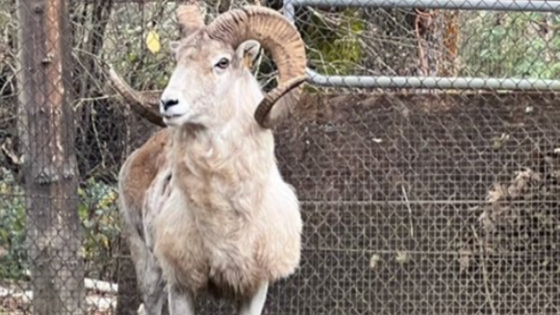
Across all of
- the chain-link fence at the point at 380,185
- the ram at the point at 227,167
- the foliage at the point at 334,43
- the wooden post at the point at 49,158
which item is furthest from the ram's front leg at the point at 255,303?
the foliage at the point at 334,43

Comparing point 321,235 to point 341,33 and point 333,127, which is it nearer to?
point 333,127

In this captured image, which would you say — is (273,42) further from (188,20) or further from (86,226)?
(86,226)

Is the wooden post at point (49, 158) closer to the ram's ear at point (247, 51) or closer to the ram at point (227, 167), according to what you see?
the ram at point (227, 167)

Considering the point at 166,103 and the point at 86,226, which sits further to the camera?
the point at 86,226

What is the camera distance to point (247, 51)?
7.12 meters

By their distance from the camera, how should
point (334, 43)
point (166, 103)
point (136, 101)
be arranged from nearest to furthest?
point (166, 103), point (136, 101), point (334, 43)

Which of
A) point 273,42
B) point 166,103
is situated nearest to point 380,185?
point 273,42

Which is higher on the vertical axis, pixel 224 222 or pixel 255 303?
pixel 224 222

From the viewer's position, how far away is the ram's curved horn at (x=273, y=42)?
6.98 m

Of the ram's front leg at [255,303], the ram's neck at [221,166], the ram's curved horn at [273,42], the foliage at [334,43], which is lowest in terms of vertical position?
the ram's front leg at [255,303]

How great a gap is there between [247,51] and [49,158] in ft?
7.87

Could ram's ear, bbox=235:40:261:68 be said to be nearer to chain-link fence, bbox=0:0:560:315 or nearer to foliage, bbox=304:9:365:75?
chain-link fence, bbox=0:0:560:315

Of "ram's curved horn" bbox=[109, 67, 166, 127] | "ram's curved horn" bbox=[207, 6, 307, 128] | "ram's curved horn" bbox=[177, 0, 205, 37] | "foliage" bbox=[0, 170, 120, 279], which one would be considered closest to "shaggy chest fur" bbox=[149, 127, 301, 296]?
"ram's curved horn" bbox=[207, 6, 307, 128]

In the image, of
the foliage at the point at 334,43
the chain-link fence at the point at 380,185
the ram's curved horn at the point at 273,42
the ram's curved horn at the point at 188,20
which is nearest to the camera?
the ram's curved horn at the point at 273,42
